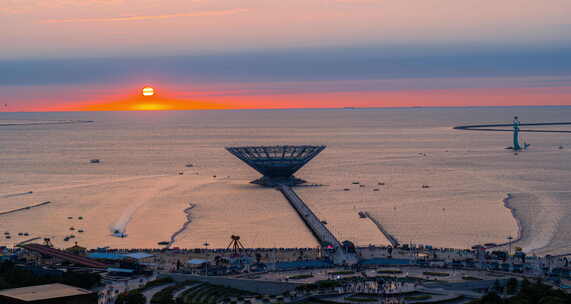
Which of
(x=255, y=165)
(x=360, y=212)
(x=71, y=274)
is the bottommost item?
(x=71, y=274)

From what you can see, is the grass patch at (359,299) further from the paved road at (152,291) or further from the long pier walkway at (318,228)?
the paved road at (152,291)

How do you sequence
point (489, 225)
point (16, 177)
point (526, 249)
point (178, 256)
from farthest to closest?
point (16, 177) → point (489, 225) → point (526, 249) → point (178, 256)

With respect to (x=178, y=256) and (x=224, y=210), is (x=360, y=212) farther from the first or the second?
(x=178, y=256)

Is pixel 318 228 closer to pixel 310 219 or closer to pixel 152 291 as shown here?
pixel 310 219

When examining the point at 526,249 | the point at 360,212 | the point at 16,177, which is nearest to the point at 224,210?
the point at 360,212

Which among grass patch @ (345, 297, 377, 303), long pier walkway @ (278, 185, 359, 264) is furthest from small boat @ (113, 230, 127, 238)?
grass patch @ (345, 297, 377, 303)

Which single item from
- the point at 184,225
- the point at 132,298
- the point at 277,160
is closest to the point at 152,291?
the point at 132,298
